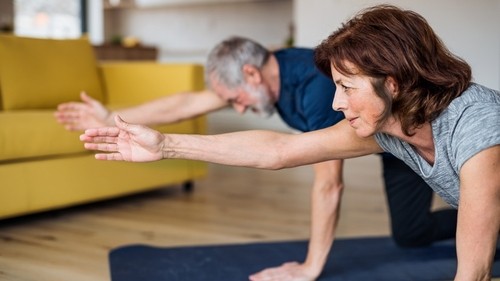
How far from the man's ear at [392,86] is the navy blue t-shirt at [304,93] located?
1.78 feet

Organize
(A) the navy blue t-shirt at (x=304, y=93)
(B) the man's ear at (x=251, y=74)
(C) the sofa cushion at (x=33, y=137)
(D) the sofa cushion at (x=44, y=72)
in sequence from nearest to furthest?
(A) the navy blue t-shirt at (x=304, y=93) < (B) the man's ear at (x=251, y=74) < (C) the sofa cushion at (x=33, y=137) < (D) the sofa cushion at (x=44, y=72)

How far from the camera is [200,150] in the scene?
1.49m

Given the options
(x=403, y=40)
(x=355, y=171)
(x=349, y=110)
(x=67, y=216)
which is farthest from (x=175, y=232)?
(x=355, y=171)

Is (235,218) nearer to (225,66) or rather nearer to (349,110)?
(225,66)

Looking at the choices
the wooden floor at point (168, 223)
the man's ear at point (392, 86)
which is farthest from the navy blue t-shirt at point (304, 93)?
the wooden floor at point (168, 223)

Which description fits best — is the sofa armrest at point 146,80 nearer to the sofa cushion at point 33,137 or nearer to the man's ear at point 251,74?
the sofa cushion at point 33,137

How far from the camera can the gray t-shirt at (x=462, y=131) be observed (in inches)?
50.9

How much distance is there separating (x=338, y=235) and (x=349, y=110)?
4.39ft

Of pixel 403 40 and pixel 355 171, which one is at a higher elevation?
pixel 403 40

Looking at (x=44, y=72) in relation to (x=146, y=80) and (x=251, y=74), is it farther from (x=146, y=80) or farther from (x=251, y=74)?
(x=251, y=74)

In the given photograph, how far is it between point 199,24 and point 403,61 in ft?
18.7

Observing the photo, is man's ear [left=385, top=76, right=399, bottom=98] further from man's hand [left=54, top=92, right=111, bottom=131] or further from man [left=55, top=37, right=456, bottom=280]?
man's hand [left=54, top=92, right=111, bottom=131]

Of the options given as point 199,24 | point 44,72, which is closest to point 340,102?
point 44,72

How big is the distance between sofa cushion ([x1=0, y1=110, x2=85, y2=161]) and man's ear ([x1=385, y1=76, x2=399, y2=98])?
67.2 inches
